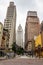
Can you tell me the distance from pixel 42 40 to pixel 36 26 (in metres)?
76.2

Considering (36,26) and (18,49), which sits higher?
(36,26)

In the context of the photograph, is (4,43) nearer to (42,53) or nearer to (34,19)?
(42,53)

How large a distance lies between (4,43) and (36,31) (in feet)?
284

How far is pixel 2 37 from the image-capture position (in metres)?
101

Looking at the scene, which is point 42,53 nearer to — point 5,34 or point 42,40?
point 42,40

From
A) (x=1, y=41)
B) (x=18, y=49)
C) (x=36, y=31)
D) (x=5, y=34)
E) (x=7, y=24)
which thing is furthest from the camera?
(x=36, y=31)

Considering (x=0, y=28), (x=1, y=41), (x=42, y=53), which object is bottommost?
(x=42, y=53)

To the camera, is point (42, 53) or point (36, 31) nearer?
point (42, 53)

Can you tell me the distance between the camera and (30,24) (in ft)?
610

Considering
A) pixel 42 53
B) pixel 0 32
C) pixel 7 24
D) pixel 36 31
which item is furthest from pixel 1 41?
pixel 36 31

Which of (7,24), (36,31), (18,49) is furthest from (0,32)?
(36,31)

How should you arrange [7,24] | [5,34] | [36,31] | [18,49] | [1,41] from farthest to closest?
1. [36,31]
2. [7,24]
3. [18,49]
4. [5,34]
5. [1,41]

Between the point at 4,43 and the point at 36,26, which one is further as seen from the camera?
the point at 36,26

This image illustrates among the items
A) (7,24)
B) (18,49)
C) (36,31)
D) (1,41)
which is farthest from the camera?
(36,31)
